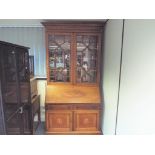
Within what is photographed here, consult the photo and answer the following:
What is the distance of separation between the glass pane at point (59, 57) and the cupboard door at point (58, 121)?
2.11 ft

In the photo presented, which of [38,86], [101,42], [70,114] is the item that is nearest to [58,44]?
[101,42]

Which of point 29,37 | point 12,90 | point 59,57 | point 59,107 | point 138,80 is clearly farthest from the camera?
point 29,37

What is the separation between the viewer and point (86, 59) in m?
3.02

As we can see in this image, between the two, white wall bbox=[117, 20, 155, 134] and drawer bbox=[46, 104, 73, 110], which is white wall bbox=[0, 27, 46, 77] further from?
white wall bbox=[117, 20, 155, 134]

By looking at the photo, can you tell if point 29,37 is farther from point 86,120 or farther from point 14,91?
point 86,120

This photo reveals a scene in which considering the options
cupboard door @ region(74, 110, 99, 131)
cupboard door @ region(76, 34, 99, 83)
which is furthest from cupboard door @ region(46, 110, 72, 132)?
cupboard door @ region(76, 34, 99, 83)

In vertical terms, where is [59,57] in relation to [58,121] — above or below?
above

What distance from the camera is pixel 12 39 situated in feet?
10.6

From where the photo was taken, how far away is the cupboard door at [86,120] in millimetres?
2836

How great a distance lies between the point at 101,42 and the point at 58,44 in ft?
2.64

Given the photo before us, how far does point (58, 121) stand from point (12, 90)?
1.21m

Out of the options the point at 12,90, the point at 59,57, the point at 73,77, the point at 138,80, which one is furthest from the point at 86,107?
the point at 138,80

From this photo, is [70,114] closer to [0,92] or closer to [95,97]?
[95,97]
